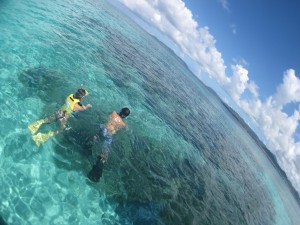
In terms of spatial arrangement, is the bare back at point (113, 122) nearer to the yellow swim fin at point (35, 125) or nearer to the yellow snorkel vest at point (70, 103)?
the yellow snorkel vest at point (70, 103)

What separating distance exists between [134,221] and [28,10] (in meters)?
31.0

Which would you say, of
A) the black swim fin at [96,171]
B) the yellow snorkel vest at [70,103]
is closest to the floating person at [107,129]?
the black swim fin at [96,171]

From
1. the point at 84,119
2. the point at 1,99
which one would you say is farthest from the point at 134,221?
the point at 1,99

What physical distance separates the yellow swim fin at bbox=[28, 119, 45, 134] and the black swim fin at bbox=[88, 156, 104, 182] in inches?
143

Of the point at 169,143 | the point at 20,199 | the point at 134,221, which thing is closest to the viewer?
the point at 20,199

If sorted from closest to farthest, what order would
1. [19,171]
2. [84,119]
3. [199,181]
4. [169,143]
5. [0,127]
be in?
1. [19,171]
2. [0,127]
3. [84,119]
4. [199,181]
5. [169,143]

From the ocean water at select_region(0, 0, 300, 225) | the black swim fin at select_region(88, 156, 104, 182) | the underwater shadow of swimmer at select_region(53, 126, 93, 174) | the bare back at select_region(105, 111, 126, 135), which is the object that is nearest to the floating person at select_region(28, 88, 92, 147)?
the ocean water at select_region(0, 0, 300, 225)

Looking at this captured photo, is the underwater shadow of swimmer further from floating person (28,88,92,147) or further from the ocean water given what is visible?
floating person (28,88,92,147)

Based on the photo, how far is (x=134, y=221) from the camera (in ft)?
46.5

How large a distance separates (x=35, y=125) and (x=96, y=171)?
4.05 metres

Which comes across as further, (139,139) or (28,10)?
(28,10)


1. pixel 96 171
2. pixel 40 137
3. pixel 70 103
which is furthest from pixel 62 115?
pixel 96 171

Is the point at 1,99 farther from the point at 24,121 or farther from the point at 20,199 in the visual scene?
the point at 20,199

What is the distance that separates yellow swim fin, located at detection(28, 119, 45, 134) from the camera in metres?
14.0
